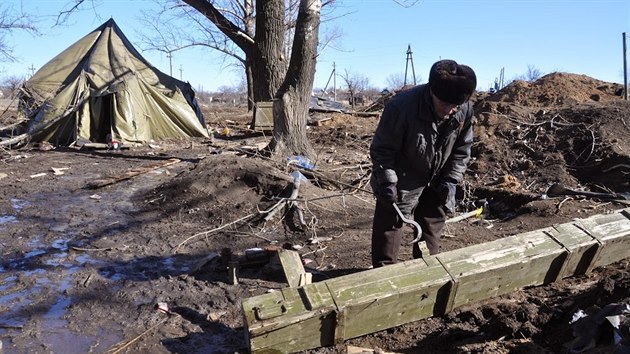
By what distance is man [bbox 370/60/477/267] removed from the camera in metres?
3.28

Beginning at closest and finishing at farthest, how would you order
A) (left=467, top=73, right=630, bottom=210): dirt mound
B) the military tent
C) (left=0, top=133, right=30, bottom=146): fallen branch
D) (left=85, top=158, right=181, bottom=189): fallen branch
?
(left=85, top=158, right=181, bottom=189): fallen branch, (left=467, top=73, right=630, bottom=210): dirt mound, (left=0, top=133, right=30, bottom=146): fallen branch, the military tent

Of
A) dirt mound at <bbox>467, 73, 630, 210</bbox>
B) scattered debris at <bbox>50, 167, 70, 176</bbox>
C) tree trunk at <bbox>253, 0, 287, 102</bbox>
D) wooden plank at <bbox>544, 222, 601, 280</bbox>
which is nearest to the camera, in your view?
wooden plank at <bbox>544, 222, 601, 280</bbox>

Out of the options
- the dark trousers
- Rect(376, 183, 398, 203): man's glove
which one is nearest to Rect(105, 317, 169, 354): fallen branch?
the dark trousers

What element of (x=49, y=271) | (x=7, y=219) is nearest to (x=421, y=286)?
(x=49, y=271)

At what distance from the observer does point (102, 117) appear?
13.1m

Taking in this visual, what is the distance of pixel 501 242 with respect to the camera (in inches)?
142

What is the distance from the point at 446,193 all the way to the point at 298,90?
213 inches

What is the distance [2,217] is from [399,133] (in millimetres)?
5520

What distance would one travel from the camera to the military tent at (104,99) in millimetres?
12703

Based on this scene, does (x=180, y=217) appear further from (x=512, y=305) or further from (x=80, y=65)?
(x=80, y=65)

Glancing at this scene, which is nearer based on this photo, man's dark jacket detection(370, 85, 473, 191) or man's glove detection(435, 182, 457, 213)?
man's dark jacket detection(370, 85, 473, 191)

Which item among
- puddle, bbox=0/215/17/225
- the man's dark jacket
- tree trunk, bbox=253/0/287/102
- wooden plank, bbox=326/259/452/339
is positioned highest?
tree trunk, bbox=253/0/287/102

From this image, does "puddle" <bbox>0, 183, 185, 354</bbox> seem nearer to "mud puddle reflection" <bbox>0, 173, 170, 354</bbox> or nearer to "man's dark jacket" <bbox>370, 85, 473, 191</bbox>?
"mud puddle reflection" <bbox>0, 173, 170, 354</bbox>

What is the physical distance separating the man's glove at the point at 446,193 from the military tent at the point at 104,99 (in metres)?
10.5
